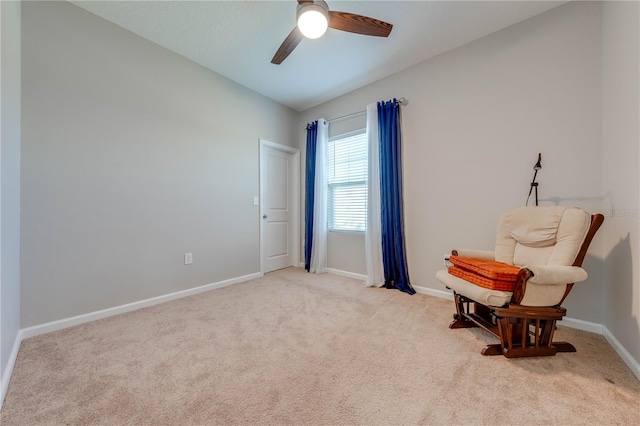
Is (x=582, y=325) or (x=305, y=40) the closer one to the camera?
(x=582, y=325)

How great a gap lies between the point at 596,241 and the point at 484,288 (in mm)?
1160

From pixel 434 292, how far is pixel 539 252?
110 cm

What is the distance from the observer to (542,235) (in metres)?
1.75


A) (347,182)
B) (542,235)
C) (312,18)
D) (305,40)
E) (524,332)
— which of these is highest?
(305,40)

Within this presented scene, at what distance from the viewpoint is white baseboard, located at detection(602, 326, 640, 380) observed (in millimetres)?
1335

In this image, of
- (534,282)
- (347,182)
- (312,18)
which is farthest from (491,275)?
(347,182)

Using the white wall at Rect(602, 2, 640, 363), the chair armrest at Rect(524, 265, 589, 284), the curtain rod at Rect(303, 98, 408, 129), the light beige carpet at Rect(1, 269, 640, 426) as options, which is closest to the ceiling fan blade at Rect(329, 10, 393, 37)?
the curtain rod at Rect(303, 98, 408, 129)

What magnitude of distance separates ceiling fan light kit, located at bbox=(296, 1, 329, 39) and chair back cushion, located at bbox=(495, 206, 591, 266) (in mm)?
2079

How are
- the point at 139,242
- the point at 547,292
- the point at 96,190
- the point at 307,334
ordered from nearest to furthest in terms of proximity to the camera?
1. the point at 547,292
2. the point at 307,334
3. the point at 96,190
4. the point at 139,242

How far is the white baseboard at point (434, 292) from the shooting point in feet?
8.37

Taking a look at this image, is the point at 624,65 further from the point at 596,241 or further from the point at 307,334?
the point at 307,334

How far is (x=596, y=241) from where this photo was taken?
185cm

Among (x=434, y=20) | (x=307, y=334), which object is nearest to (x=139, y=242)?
(x=307, y=334)

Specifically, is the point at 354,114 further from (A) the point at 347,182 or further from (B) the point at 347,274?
(B) the point at 347,274
